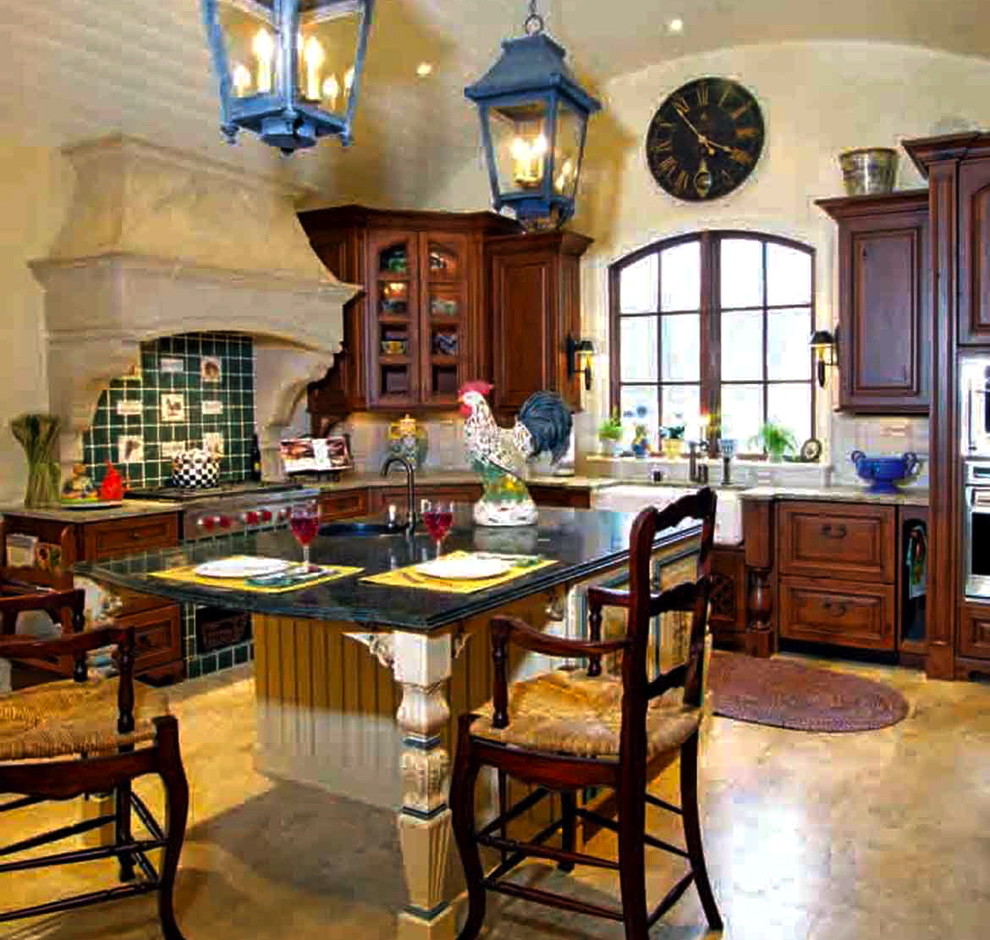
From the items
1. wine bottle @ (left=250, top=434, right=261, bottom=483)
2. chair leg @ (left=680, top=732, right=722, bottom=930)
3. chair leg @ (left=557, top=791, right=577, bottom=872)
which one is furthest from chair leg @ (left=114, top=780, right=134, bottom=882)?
wine bottle @ (left=250, top=434, right=261, bottom=483)

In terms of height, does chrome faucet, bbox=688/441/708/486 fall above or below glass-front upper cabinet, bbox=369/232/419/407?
below

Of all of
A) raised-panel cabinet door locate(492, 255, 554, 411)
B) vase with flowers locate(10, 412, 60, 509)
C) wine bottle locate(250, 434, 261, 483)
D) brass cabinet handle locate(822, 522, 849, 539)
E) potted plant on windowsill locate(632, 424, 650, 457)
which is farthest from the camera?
potted plant on windowsill locate(632, 424, 650, 457)

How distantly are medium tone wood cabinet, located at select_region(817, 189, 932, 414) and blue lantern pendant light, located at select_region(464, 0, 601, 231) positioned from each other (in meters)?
2.51

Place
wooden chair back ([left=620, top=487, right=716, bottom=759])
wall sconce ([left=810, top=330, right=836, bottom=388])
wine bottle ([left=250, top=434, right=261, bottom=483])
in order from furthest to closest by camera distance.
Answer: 1. wine bottle ([left=250, top=434, right=261, bottom=483])
2. wall sconce ([left=810, top=330, right=836, bottom=388])
3. wooden chair back ([left=620, top=487, right=716, bottom=759])

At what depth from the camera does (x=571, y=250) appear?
19.9ft

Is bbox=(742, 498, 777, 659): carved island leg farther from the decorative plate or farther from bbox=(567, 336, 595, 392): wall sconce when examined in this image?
bbox=(567, 336, 595, 392): wall sconce

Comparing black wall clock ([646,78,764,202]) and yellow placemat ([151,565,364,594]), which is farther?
black wall clock ([646,78,764,202])

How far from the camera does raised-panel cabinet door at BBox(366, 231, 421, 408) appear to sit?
5988mm

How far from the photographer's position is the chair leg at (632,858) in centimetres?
213

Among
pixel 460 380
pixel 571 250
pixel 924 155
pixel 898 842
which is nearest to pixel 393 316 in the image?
pixel 460 380

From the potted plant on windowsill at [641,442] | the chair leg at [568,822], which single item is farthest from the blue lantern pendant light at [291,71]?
the potted plant on windowsill at [641,442]

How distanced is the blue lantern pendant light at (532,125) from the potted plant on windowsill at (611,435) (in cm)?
332

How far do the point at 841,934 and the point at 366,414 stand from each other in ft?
14.9

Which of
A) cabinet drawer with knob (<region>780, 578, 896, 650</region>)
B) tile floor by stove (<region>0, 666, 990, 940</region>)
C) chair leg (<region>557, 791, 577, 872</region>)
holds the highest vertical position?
cabinet drawer with knob (<region>780, 578, 896, 650</region>)
